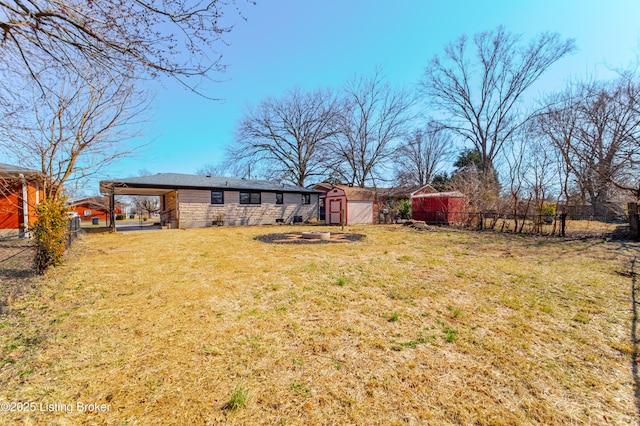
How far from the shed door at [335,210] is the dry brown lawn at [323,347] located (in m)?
13.0

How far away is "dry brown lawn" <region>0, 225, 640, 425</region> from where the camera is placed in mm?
1863

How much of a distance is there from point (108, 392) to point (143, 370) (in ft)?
0.91

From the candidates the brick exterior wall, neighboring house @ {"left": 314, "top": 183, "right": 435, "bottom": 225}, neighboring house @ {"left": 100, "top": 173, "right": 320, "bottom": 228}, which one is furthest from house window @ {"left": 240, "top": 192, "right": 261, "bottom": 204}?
neighboring house @ {"left": 314, "top": 183, "right": 435, "bottom": 225}

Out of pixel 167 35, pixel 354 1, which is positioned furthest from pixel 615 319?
pixel 354 1

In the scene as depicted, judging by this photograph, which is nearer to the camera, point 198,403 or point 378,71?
point 198,403

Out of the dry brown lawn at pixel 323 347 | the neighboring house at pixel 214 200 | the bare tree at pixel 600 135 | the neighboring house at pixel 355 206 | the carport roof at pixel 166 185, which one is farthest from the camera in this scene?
the neighboring house at pixel 355 206

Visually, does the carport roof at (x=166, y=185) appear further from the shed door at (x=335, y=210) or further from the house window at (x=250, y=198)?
the shed door at (x=335, y=210)

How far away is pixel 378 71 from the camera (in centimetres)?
2317

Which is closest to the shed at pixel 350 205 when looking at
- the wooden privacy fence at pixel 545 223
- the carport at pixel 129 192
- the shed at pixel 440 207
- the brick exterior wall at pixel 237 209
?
the brick exterior wall at pixel 237 209

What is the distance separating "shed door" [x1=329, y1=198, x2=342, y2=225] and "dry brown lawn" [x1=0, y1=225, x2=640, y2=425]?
13.0 metres

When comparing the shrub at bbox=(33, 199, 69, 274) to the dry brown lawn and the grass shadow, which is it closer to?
the dry brown lawn

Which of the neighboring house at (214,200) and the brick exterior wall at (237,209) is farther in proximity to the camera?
the brick exterior wall at (237,209)

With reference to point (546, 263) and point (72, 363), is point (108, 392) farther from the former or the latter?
point (546, 263)

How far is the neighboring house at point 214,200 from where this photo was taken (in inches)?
580
